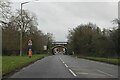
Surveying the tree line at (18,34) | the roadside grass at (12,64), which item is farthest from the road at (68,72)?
the tree line at (18,34)

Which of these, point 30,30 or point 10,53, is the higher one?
point 30,30

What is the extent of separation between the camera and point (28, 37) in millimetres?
100375

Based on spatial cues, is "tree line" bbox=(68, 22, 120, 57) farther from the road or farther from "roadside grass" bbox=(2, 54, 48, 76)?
the road

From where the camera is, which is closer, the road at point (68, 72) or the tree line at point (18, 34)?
the road at point (68, 72)

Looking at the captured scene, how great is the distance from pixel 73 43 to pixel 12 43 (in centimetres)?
3919

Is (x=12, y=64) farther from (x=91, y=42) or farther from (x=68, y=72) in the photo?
(x=91, y=42)

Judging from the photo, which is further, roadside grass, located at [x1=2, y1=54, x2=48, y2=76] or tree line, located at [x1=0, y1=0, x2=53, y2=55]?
tree line, located at [x1=0, y1=0, x2=53, y2=55]

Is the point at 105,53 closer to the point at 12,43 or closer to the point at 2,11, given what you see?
the point at 12,43

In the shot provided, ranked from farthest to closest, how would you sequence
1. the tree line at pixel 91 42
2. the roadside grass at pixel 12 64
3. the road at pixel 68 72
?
1. the tree line at pixel 91 42
2. the roadside grass at pixel 12 64
3. the road at pixel 68 72

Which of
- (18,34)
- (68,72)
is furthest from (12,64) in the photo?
(18,34)

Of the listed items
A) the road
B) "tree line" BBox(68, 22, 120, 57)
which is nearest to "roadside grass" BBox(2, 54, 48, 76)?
the road

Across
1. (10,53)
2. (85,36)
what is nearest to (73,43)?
(85,36)

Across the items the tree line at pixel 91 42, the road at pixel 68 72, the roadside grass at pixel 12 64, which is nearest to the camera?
the road at pixel 68 72

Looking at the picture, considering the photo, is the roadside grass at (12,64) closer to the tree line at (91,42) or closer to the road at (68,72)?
the road at (68,72)
